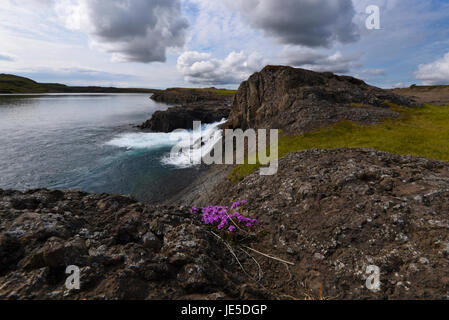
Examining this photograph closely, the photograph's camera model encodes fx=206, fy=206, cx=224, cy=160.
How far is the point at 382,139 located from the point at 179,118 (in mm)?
60975

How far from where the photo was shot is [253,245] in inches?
275

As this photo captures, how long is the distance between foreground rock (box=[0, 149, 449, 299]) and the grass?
8530mm

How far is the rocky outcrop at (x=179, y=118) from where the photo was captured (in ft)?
218

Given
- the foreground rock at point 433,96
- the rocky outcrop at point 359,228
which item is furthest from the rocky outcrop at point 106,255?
the foreground rock at point 433,96

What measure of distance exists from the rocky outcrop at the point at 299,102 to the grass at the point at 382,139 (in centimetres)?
222

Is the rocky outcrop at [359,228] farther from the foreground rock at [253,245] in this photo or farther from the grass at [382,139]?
the grass at [382,139]

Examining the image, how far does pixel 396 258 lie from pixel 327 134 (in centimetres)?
2045

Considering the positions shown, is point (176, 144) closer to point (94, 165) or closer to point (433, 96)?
point (94, 165)

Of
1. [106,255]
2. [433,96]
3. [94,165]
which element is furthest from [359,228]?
[433,96]

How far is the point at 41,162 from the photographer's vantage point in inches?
1352

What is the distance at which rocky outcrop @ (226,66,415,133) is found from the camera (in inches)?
1118
